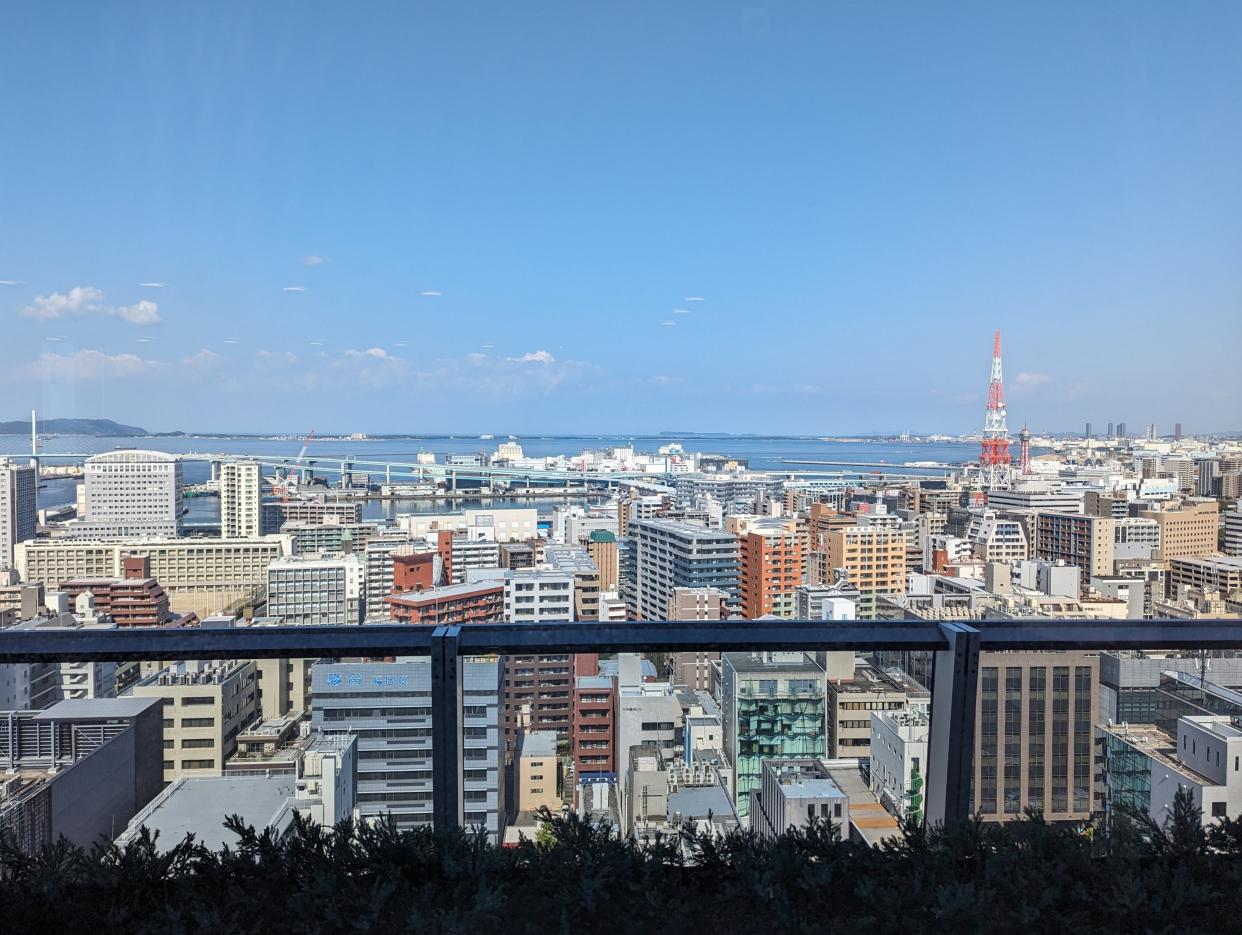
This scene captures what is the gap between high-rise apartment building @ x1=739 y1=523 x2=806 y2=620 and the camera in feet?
27.5

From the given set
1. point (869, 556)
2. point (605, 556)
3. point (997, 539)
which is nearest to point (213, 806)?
point (605, 556)

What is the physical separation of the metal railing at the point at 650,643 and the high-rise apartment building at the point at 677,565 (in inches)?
262

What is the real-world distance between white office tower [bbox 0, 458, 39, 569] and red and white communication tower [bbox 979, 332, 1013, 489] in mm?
12739

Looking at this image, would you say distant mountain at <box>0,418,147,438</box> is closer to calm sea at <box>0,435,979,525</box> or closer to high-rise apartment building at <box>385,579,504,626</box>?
calm sea at <box>0,435,979,525</box>

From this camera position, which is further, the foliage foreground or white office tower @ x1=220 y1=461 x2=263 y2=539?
white office tower @ x1=220 y1=461 x2=263 y2=539

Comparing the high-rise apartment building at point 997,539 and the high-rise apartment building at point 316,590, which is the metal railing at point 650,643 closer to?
the high-rise apartment building at point 316,590

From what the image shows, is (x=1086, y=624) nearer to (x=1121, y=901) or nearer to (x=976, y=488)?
(x=1121, y=901)

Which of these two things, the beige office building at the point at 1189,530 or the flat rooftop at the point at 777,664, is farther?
the beige office building at the point at 1189,530

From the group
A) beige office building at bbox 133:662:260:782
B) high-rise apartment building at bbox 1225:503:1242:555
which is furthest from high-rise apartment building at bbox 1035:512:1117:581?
beige office building at bbox 133:662:260:782

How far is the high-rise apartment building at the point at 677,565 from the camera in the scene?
843cm

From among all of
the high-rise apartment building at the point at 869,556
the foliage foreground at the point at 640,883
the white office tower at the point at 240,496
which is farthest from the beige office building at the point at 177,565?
the foliage foreground at the point at 640,883

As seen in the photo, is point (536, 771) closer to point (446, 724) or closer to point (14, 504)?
point (446, 724)

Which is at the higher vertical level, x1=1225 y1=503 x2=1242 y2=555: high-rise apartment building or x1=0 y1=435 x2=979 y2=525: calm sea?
x1=0 y1=435 x2=979 y2=525: calm sea

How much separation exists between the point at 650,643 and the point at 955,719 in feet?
1.35
